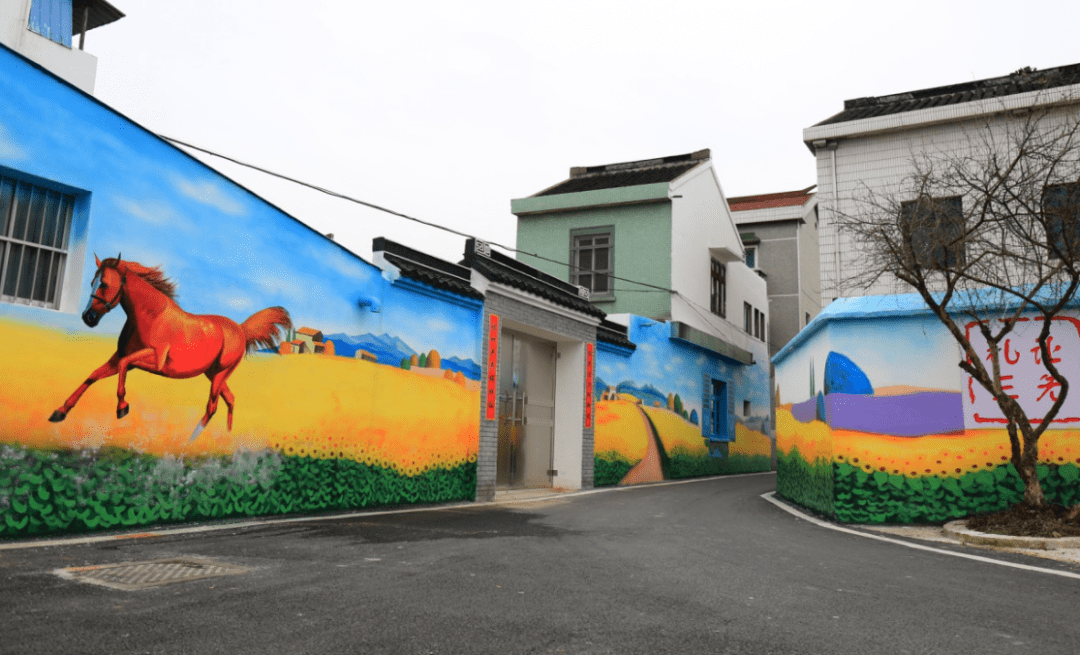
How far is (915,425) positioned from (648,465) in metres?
9.95

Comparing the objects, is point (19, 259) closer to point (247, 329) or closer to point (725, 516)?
point (247, 329)

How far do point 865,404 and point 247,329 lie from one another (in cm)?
863

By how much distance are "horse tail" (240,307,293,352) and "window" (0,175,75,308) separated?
2154mm

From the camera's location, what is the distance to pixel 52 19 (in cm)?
1836

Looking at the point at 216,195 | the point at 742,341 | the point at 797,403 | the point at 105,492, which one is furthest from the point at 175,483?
the point at 742,341

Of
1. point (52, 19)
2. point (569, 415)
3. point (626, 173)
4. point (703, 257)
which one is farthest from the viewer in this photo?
point (626, 173)

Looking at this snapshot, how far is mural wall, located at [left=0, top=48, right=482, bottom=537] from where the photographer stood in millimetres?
6969

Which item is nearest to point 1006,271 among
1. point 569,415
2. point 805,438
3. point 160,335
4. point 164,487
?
point 805,438

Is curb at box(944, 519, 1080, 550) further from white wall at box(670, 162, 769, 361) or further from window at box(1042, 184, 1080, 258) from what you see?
white wall at box(670, 162, 769, 361)

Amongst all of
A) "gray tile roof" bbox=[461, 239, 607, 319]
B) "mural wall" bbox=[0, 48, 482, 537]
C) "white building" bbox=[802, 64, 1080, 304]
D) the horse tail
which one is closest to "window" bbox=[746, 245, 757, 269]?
"white building" bbox=[802, 64, 1080, 304]

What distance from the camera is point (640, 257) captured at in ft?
72.9

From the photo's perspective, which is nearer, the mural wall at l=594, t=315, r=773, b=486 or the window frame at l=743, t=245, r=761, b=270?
the mural wall at l=594, t=315, r=773, b=486

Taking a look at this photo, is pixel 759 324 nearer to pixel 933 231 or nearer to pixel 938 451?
pixel 938 451

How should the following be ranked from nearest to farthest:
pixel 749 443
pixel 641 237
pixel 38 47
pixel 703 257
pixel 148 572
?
pixel 148 572 → pixel 38 47 → pixel 641 237 → pixel 703 257 → pixel 749 443
